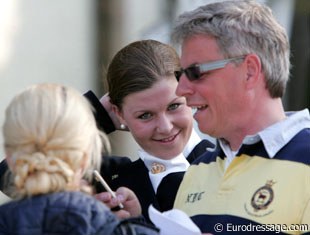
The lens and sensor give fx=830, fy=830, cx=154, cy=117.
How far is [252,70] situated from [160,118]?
2.04ft

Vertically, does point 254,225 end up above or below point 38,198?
below

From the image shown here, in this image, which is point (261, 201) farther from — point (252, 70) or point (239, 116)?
point (252, 70)

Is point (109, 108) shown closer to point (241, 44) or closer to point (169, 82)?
point (169, 82)

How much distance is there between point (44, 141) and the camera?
8.00ft

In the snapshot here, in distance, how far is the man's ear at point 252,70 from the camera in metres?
3.05

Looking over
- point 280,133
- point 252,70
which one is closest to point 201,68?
point 252,70

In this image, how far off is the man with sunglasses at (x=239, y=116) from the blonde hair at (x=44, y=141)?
0.68 m

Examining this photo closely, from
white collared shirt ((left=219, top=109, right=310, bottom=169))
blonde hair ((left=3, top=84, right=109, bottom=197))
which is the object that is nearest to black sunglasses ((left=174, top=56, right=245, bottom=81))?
white collared shirt ((left=219, top=109, right=310, bottom=169))

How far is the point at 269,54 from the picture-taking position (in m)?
3.08

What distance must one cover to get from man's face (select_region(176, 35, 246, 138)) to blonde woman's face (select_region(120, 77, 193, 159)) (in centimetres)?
32

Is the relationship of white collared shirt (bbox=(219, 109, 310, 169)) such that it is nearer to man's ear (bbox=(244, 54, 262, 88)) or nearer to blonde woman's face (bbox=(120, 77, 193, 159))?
man's ear (bbox=(244, 54, 262, 88))

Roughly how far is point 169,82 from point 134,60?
7.2 inches

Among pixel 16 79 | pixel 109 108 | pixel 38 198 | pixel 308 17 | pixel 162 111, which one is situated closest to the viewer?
pixel 38 198

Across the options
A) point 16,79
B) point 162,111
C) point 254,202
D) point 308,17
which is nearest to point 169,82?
point 162,111
